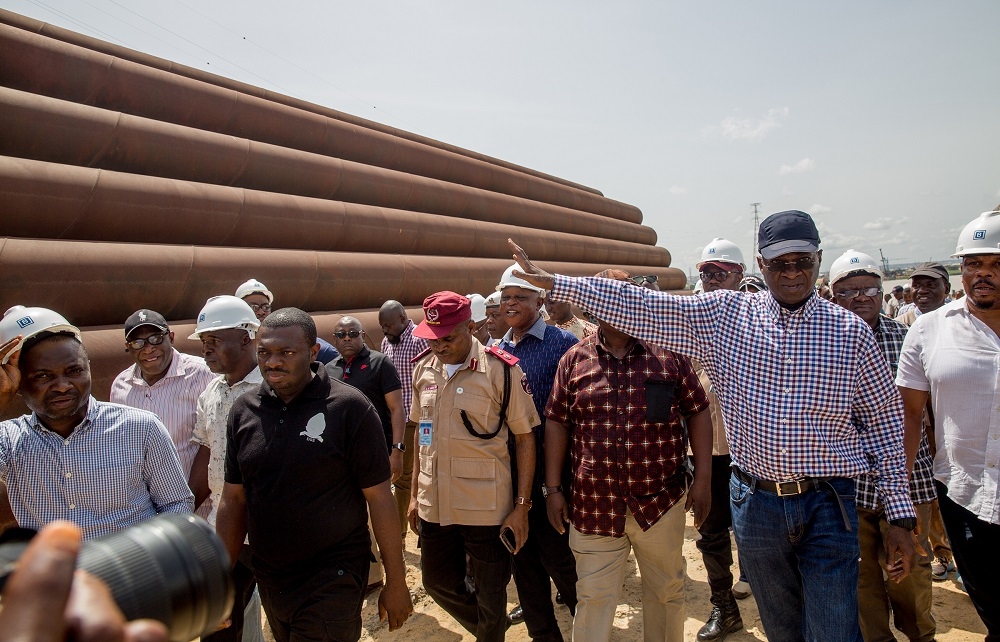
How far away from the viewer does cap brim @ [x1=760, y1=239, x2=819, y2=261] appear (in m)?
2.49

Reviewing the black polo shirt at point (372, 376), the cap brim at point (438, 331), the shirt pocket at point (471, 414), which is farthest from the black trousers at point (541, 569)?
the black polo shirt at point (372, 376)

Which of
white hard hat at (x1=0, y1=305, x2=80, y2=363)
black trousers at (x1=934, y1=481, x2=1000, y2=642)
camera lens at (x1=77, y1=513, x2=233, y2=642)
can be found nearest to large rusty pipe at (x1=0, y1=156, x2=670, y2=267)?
white hard hat at (x1=0, y1=305, x2=80, y2=363)

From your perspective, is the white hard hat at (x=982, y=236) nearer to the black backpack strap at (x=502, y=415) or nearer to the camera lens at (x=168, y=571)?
the black backpack strap at (x=502, y=415)

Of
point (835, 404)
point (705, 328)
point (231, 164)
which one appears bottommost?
point (835, 404)

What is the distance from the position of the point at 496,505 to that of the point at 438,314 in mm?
1026

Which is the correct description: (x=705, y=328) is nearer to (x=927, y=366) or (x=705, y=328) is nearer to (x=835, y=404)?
(x=835, y=404)

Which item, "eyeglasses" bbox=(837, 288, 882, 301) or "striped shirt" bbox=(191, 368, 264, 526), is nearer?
"striped shirt" bbox=(191, 368, 264, 526)

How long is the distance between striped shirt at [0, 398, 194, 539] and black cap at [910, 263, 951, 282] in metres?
5.92

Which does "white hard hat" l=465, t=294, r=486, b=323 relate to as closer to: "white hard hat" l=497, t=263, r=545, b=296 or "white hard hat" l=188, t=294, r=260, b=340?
"white hard hat" l=497, t=263, r=545, b=296

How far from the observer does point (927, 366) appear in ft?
9.07

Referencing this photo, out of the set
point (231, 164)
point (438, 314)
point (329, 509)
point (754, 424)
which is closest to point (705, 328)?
point (754, 424)

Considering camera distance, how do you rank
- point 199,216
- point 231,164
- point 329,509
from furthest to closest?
point 231,164 < point 199,216 < point 329,509

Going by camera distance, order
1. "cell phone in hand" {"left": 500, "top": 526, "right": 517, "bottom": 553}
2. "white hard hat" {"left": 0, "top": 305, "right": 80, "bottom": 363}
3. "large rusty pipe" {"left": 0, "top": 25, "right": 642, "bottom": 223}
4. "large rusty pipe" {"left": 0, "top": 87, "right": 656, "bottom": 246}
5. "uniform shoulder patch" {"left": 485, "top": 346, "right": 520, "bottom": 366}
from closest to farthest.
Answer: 1. "white hard hat" {"left": 0, "top": 305, "right": 80, "bottom": 363}
2. "cell phone in hand" {"left": 500, "top": 526, "right": 517, "bottom": 553}
3. "uniform shoulder patch" {"left": 485, "top": 346, "right": 520, "bottom": 366}
4. "large rusty pipe" {"left": 0, "top": 87, "right": 656, "bottom": 246}
5. "large rusty pipe" {"left": 0, "top": 25, "right": 642, "bottom": 223}

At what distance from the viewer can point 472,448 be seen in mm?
3178
